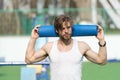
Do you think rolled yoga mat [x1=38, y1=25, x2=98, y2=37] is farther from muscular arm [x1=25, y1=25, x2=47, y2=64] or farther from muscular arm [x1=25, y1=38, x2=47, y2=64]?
muscular arm [x1=25, y1=38, x2=47, y2=64]

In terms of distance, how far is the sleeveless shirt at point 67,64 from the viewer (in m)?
4.39

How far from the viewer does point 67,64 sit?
4.42 m

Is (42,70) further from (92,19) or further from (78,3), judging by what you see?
(78,3)

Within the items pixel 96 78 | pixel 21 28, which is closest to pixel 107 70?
pixel 96 78

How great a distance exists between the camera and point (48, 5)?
3169cm

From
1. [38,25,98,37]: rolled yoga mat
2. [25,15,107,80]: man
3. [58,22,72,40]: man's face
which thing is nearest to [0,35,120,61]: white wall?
[38,25,98,37]: rolled yoga mat

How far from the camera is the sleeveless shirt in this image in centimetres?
439

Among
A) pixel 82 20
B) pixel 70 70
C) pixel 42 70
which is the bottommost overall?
pixel 82 20

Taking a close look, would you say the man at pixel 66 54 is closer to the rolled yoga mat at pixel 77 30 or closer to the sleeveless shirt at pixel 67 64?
the sleeveless shirt at pixel 67 64

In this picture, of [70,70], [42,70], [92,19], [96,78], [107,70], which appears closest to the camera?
[70,70]

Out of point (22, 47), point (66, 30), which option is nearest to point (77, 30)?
point (66, 30)

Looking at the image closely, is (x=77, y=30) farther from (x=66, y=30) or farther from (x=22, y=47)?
(x=22, y=47)

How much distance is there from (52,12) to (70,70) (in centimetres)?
1665

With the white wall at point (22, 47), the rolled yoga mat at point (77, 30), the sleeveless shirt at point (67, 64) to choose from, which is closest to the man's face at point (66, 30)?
the sleeveless shirt at point (67, 64)
